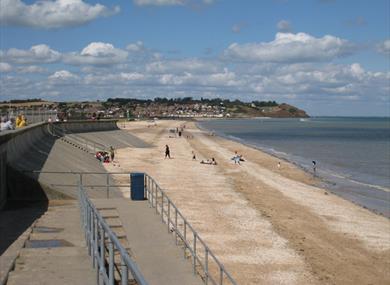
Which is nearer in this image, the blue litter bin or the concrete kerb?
the concrete kerb

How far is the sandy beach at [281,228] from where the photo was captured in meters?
15.8

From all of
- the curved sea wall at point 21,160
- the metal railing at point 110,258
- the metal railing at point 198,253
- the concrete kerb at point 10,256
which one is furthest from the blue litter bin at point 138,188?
the metal railing at point 110,258

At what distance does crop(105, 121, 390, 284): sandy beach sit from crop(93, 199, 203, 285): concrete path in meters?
2.66

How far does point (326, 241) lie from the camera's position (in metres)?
19.7

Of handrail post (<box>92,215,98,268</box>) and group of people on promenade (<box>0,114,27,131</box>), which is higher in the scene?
group of people on promenade (<box>0,114,27,131</box>)

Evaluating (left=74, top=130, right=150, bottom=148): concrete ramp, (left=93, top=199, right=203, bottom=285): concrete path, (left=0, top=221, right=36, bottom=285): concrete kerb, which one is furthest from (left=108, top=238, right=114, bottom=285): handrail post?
(left=74, top=130, right=150, bottom=148): concrete ramp

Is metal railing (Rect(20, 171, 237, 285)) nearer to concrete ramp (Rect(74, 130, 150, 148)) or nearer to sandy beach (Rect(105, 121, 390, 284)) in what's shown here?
sandy beach (Rect(105, 121, 390, 284))

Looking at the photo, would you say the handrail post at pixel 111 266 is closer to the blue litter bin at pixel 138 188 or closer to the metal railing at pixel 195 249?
the metal railing at pixel 195 249

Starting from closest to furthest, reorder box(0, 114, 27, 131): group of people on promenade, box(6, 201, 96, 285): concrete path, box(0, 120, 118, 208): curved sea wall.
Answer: box(6, 201, 96, 285): concrete path → box(0, 120, 118, 208): curved sea wall → box(0, 114, 27, 131): group of people on promenade

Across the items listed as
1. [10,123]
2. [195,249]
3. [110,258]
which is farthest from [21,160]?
→ [110,258]

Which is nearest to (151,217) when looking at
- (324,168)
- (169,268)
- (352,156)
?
(169,268)

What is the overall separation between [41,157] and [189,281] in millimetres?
15971

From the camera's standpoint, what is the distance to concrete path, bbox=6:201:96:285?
372 inches

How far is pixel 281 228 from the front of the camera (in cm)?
2127
